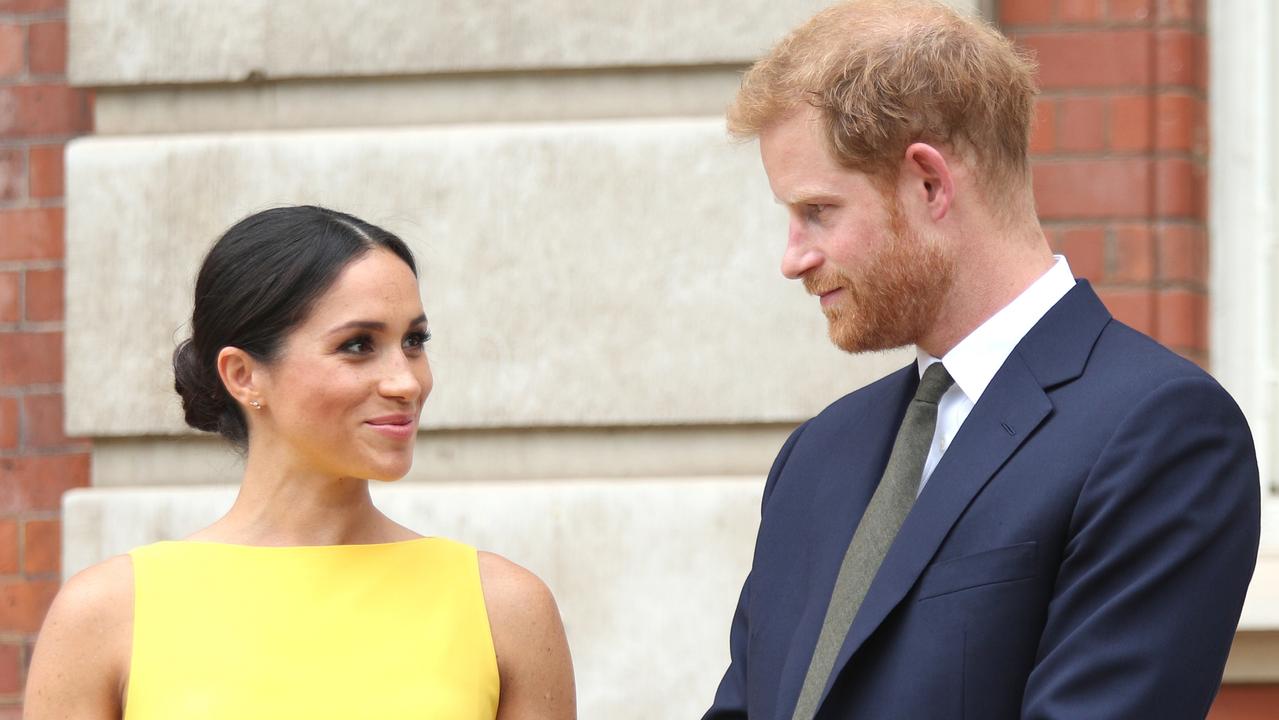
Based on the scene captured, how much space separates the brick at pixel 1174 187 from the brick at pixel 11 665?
8.67 ft

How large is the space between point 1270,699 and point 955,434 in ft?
5.36

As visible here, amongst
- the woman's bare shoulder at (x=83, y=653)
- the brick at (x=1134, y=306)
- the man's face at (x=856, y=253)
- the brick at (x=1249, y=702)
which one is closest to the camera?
the man's face at (x=856, y=253)

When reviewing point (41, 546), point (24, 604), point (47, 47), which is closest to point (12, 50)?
point (47, 47)

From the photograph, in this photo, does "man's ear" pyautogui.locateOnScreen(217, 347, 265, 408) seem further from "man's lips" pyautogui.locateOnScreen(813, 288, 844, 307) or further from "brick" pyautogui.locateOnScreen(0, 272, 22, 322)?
"brick" pyautogui.locateOnScreen(0, 272, 22, 322)

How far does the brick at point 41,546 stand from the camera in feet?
11.4

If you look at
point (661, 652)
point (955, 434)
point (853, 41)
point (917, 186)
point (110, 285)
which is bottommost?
point (661, 652)

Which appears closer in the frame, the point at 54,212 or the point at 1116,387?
the point at 1116,387

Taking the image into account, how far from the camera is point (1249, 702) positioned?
10.2ft

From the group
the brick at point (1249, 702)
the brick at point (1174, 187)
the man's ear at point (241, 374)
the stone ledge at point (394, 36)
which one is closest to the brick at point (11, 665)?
the stone ledge at point (394, 36)

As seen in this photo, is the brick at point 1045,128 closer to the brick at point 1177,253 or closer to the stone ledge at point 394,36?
the brick at point 1177,253

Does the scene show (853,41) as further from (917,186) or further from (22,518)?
(22,518)

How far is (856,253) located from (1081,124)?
5.25ft

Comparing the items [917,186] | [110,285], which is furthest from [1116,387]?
[110,285]

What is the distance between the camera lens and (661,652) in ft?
10.5
